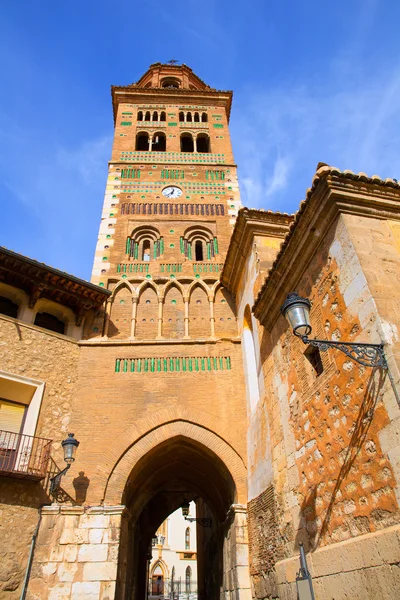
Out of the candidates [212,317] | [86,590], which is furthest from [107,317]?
[86,590]

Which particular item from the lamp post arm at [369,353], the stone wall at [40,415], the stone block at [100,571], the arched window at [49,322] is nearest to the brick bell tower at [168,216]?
the arched window at [49,322]

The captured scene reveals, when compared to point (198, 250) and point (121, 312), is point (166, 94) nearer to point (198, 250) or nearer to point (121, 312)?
point (198, 250)

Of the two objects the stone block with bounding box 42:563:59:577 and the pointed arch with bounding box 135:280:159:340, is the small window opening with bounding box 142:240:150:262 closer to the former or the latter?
the pointed arch with bounding box 135:280:159:340

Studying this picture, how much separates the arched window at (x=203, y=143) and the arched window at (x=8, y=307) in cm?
1020

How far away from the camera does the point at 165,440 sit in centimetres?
941

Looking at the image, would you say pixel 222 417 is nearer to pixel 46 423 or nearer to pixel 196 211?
pixel 46 423

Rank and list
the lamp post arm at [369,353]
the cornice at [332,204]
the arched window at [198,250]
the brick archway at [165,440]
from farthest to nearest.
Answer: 1. the arched window at [198,250]
2. the brick archway at [165,440]
3. the cornice at [332,204]
4. the lamp post arm at [369,353]

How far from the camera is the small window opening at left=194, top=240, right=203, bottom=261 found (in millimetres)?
13289

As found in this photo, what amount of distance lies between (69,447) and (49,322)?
3.44 m

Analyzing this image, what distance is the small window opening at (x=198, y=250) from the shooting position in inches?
523

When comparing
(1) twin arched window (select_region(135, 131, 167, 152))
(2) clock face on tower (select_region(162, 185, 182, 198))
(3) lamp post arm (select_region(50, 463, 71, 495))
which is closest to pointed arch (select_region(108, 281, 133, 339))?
(3) lamp post arm (select_region(50, 463, 71, 495))

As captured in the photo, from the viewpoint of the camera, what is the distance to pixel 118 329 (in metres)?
11.1

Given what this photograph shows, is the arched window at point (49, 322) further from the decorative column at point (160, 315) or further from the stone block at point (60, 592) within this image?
the stone block at point (60, 592)

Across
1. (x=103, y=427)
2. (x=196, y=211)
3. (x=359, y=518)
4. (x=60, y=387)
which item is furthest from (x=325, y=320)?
(x=196, y=211)
